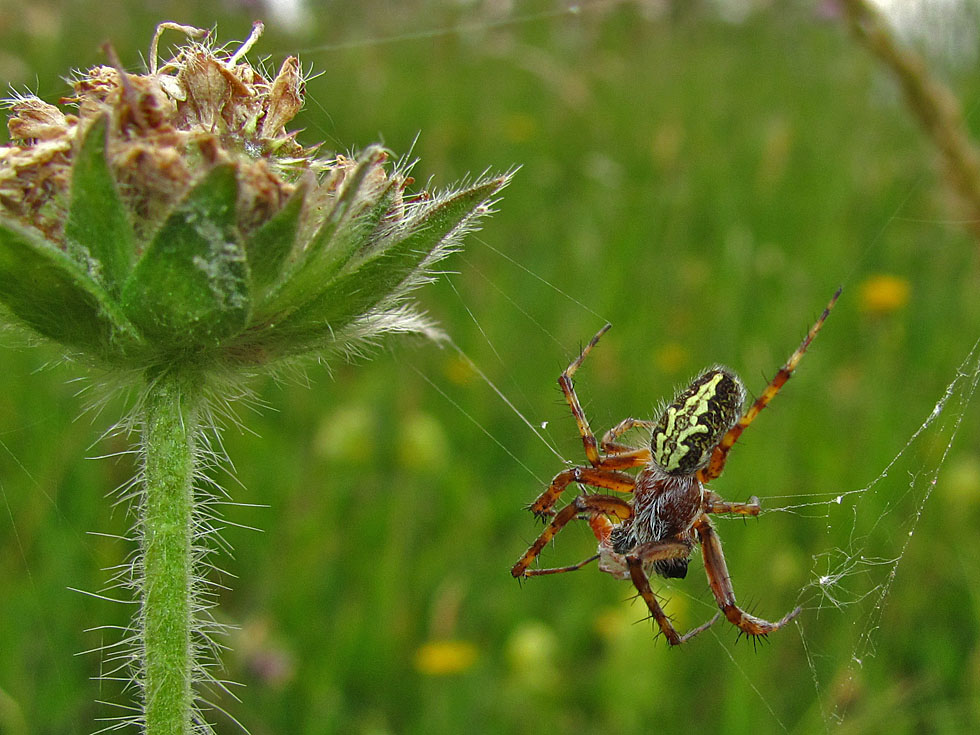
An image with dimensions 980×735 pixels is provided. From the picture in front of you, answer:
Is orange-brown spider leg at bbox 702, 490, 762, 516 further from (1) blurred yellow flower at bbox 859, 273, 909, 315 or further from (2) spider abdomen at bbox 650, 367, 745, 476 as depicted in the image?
(1) blurred yellow flower at bbox 859, 273, 909, 315

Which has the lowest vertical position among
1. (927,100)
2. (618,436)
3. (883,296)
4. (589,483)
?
(589,483)

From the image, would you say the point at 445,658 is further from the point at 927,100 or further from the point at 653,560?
the point at 927,100

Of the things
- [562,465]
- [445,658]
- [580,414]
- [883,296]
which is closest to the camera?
[580,414]

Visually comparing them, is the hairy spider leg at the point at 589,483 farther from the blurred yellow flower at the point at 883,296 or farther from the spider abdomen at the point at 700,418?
the blurred yellow flower at the point at 883,296

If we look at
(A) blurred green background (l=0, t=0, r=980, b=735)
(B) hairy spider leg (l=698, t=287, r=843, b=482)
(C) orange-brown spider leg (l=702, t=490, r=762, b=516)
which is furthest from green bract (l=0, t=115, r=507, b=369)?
(C) orange-brown spider leg (l=702, t=490, r=762, b=516)

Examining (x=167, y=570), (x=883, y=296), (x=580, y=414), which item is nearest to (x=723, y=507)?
(x=580, y=414)

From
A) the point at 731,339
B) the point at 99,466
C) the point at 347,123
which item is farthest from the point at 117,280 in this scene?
the point at 347,123
